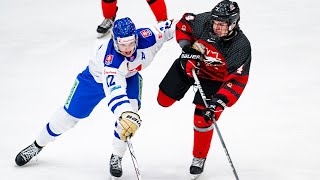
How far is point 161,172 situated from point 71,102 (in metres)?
Answer: 0.62

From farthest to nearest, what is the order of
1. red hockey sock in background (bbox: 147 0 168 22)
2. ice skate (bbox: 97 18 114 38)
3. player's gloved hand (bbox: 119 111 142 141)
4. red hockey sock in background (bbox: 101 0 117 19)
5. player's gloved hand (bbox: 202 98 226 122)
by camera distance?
ice skate (bbox: 97 18 114 38) → red hockey sock in background (bbox: 101 0 117 19) → red hockey sock in background (bbox: 147 0 168 22) → player's gloved hand (bbox: 202 98 226 122) → player's gloved hand (bbox: 119 111 142 141)

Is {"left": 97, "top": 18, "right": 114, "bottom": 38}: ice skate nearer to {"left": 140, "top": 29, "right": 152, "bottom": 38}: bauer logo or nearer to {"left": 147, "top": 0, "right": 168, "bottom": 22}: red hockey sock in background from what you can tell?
{"left": 147, "top": 0, "right": 168, "bottom": 22}: red hockey sock in background

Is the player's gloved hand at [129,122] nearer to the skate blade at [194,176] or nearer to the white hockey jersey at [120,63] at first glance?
the white hockey jersey at [120,63]

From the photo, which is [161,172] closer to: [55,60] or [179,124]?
[179,124]

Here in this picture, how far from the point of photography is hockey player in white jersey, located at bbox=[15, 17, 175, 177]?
10.3 feet

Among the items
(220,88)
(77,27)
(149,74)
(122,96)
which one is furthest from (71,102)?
(77,27)

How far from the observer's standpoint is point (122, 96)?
3137 mm

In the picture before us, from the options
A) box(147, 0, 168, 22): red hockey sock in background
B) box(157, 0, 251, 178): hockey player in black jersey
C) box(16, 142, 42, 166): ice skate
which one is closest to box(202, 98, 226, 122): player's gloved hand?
box(157, 0, 251, 178): hockey player in black jersey

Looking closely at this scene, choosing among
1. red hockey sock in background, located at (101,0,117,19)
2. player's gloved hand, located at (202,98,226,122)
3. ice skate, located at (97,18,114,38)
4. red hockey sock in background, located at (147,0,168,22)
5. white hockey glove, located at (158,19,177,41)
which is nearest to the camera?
player's gloved hand, located at (202,98,226,122)

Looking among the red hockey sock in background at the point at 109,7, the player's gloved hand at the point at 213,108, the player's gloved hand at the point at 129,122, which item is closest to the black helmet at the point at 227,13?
the player's gloved hand at the point at 213,108

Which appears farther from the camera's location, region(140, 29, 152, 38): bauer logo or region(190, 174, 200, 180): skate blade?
region(190, 174, 200, 180): skate blade

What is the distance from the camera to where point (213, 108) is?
3.18 m

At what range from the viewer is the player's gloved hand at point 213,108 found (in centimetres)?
318

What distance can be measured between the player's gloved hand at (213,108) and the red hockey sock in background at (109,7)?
2487 mm
